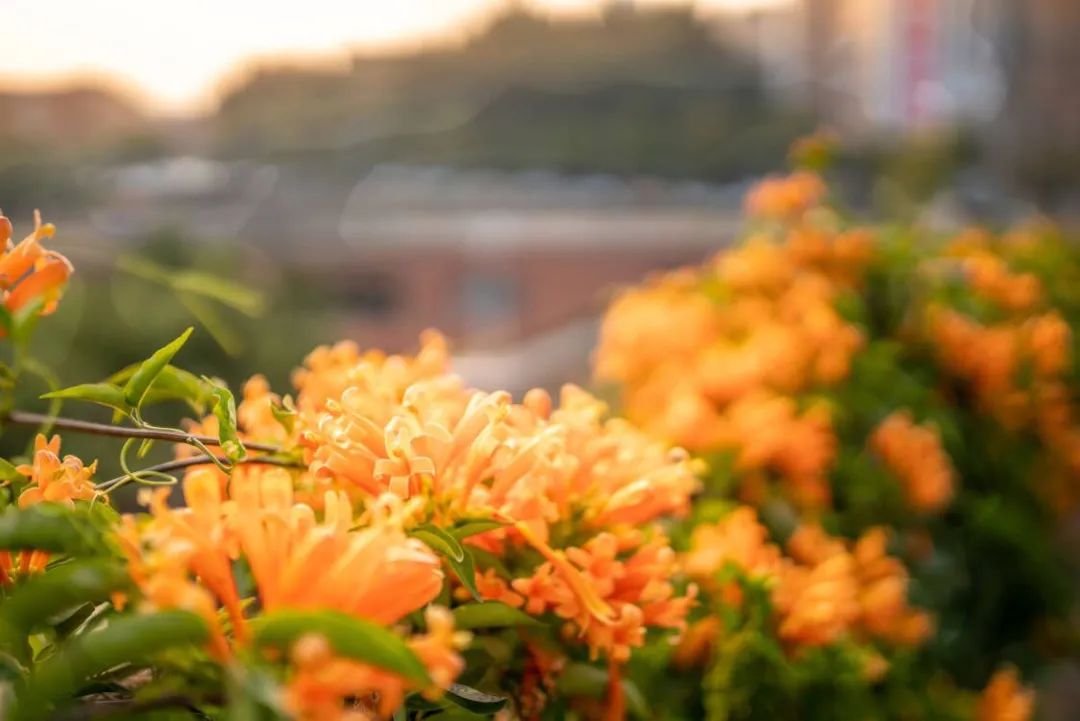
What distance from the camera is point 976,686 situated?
1520 mm

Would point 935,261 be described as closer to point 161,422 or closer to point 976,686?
point 976,686

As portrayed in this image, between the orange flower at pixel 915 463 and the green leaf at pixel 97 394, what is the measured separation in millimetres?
974

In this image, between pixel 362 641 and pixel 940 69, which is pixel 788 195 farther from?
pixel 940 69

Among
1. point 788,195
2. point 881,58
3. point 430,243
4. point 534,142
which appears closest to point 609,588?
point 788,195

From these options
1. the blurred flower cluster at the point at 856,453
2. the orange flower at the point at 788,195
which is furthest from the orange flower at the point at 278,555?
the orange flower at the point at 788,195

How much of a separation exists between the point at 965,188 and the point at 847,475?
55.1ft

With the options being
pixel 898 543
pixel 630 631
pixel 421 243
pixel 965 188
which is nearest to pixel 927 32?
pixel 421 243

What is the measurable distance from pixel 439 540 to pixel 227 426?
0.10 m

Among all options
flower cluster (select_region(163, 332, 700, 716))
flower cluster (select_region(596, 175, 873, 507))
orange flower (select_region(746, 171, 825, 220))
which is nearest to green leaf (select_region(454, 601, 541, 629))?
flower cluster (select_region(163, 332, 700, 716))

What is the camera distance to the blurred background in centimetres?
1052

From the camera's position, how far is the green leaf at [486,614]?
446 millimetres

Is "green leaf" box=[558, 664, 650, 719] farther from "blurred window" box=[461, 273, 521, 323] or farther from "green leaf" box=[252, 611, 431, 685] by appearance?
Answer: "blurred window" box=[461, 273, 521, 323]

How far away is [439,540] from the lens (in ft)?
1.29

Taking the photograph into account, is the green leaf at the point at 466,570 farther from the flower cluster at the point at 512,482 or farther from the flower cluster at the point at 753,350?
the flower cluster at the point at 753,350
